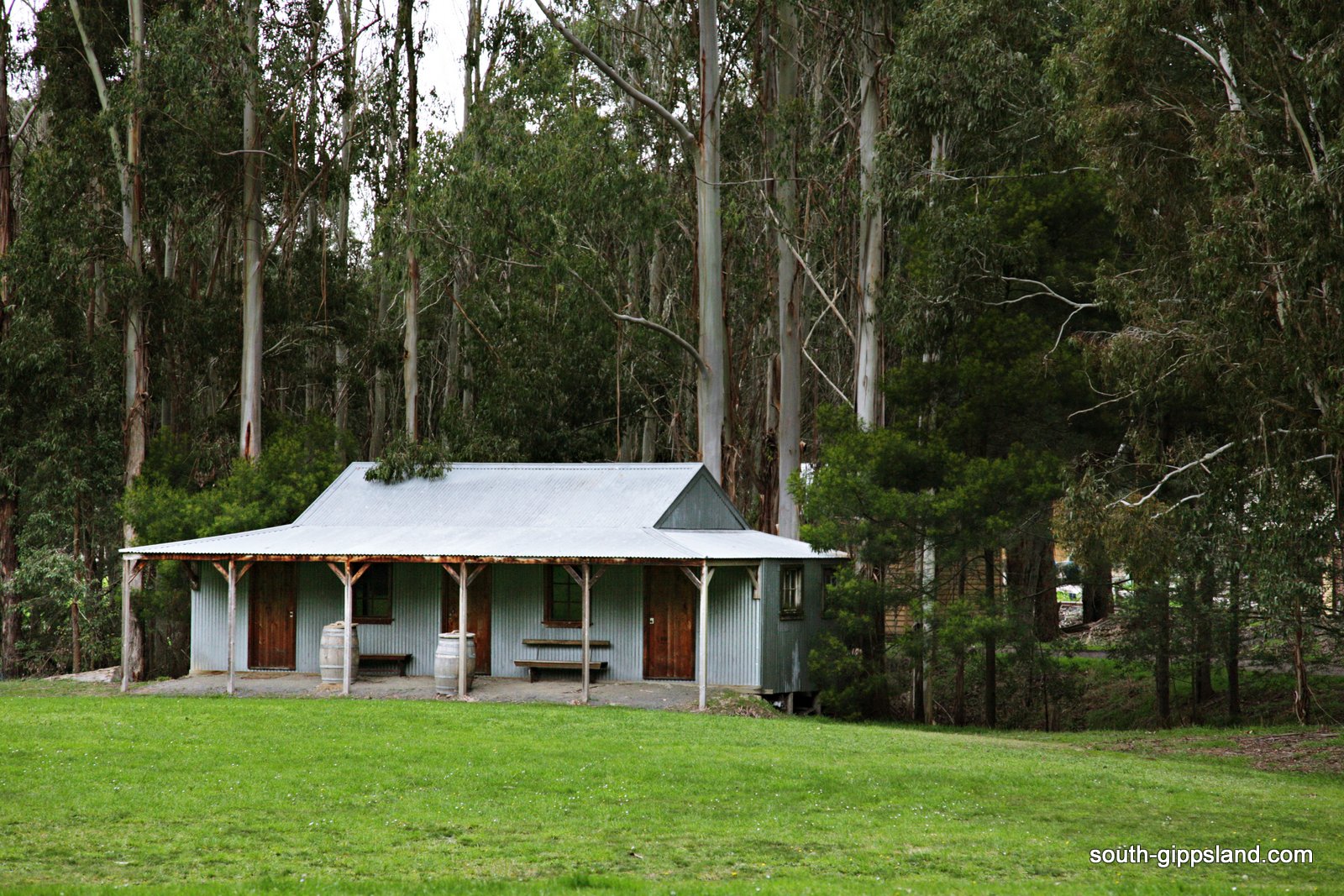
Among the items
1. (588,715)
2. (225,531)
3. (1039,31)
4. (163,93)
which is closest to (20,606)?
(225,531)

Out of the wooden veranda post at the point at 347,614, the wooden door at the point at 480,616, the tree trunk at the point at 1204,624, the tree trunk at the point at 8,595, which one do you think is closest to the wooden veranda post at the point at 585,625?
the wooden door at the point at 480,616

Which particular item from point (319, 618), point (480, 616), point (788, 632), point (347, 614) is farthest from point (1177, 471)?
point (319, 618)

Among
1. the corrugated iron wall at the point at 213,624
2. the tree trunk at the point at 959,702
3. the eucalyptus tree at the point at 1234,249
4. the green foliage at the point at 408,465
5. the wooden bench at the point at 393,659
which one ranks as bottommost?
the tree trunk at the point at 959,702

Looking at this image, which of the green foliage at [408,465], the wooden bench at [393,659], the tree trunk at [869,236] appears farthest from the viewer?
the tree trunk at [869,236]

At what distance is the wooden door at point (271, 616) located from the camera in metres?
23.6

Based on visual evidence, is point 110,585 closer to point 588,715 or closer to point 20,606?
point 20,606

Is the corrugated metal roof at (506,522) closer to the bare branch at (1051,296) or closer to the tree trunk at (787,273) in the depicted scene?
the tree trunk at (787,273)

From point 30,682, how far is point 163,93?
12.3 m

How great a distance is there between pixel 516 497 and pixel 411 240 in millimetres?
6868

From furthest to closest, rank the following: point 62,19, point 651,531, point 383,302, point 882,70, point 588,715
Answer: point 383,302 < point 62,19 < point 882,70 < point 651,531 < point 588,715

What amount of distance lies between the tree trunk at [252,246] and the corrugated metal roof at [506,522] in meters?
4.24

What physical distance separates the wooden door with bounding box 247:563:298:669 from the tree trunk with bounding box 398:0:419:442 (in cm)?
485

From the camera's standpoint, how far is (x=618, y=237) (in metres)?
33.0

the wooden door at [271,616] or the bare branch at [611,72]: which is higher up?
the bare branch at [611,72]
